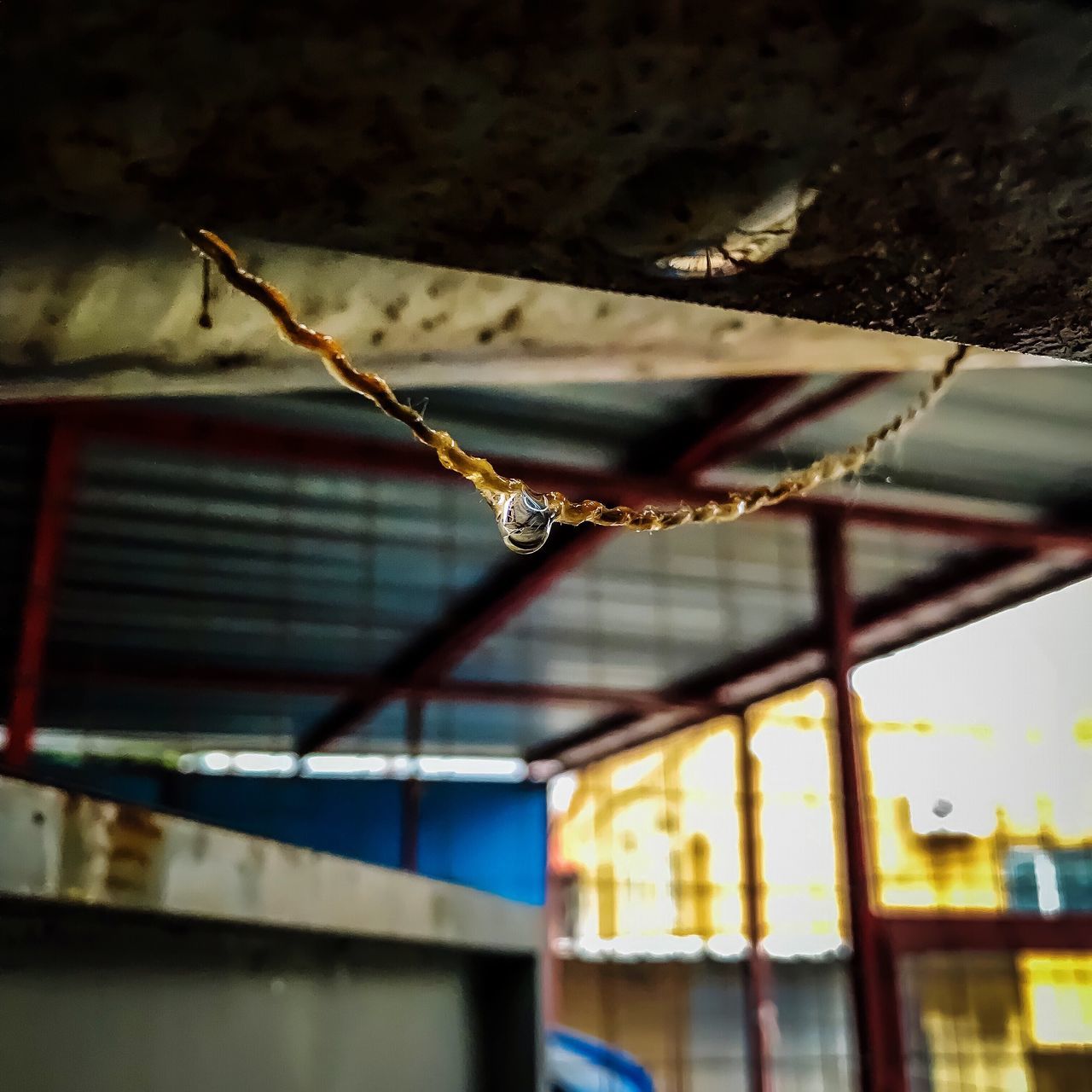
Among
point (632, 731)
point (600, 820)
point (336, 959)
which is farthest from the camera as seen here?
point (600, 820)

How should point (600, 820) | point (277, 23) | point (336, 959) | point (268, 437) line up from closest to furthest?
point (277, 23) < point (336, 959) < point (268, 437) < point (600, 820)

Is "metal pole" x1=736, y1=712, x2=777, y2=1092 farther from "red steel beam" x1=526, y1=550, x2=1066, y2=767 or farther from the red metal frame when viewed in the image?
the red metal frame

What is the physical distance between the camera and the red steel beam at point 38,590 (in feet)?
7.94

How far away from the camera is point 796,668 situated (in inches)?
182

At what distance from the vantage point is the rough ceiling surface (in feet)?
1.07

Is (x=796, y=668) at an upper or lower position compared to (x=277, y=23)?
upper

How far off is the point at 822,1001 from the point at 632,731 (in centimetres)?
205

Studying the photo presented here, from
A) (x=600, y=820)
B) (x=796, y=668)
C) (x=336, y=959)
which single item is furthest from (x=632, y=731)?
(x=336, y=959)

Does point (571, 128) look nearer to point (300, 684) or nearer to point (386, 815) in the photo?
point (300, 684)

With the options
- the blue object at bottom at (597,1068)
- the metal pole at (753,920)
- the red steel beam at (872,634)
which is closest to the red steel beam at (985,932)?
the red steel beam at (872,634)

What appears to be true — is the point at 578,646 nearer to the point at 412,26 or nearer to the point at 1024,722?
the point at 1024,722

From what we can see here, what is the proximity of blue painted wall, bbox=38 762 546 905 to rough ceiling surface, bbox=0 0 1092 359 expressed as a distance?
18.1 feet

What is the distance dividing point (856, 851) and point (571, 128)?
2.74m

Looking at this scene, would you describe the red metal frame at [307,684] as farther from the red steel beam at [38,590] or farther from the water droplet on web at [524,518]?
the water droplet on web at [524,518]
